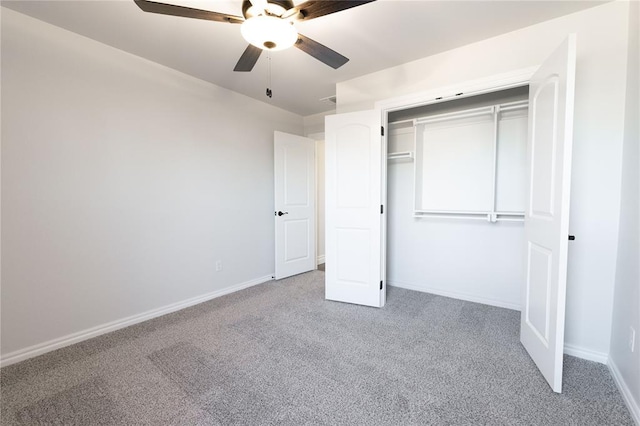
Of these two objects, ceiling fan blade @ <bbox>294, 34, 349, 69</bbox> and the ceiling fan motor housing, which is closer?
the ceiling fan motor housing

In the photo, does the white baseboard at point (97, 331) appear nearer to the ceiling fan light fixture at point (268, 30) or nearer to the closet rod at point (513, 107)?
the ceiling fan light fixture at point (268, 30)

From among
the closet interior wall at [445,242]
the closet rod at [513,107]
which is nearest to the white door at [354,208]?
the closet interior wall at [445,242]

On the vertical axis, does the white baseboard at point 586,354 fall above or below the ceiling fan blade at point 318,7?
below

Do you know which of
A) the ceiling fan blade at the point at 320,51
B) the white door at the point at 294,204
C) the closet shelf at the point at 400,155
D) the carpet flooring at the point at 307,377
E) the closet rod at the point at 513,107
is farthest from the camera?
the white door at the point at 294,204

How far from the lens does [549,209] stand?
1.70 metres

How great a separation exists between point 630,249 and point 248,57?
2.71 meters

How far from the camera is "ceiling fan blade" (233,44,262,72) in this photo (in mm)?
1767

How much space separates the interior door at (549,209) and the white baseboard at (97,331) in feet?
10.1

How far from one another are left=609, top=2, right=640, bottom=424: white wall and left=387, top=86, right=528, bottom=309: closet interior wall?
2.80 ft

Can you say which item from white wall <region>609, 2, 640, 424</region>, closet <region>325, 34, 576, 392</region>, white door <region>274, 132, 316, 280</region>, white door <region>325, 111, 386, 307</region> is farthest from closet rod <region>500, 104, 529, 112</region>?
white door <region>274, 132, 316, 280</region>

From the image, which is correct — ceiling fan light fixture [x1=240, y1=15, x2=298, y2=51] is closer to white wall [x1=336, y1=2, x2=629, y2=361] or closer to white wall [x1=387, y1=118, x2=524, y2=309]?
white wall [x1=336, y1=2, x2=629, y2=361]

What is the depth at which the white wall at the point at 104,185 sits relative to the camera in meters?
2.00

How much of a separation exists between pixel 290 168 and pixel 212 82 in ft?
4.80

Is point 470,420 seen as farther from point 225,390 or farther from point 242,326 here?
point 242,326
